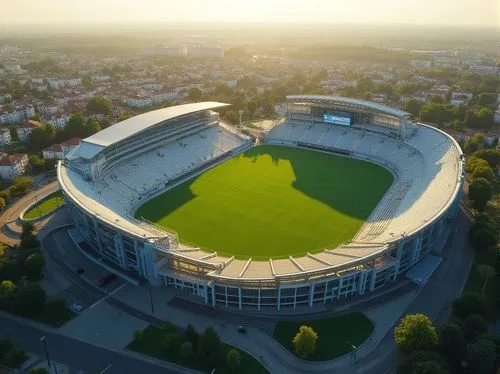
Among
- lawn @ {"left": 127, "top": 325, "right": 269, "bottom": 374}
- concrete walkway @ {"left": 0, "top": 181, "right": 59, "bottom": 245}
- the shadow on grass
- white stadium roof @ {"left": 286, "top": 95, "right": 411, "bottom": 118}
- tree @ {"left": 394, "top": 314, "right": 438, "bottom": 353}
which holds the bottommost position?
concrete walkway @ {"left": 0, "top": 181, "right": 59, "bottom": 245}

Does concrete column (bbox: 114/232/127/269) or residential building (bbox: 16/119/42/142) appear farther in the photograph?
residential building (bbox: 16/119/42/142)

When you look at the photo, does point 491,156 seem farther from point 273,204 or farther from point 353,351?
point 353,351

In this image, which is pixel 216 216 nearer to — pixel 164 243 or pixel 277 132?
pixel 164 243

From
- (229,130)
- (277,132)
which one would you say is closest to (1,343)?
(229,130)

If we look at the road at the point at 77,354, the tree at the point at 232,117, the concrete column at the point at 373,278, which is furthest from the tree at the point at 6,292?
the tree at the point at 232,117

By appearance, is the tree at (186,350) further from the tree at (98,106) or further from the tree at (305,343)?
the tree at (98,106)

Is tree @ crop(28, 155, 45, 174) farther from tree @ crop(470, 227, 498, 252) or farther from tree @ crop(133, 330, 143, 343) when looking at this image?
tree @ crop(470, 227, 498, 252)

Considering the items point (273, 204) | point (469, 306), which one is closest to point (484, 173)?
point (469, 306)

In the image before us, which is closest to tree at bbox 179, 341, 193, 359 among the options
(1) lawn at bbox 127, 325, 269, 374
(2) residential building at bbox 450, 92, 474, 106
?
(1) lawn at bbox 127, 325, 269, 374
